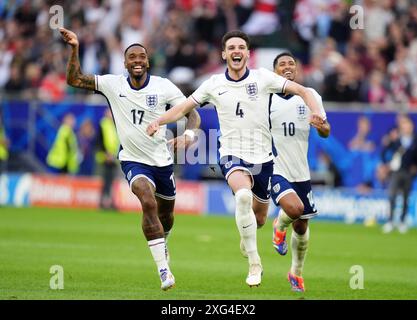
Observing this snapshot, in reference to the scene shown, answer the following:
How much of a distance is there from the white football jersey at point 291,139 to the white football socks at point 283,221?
19.8 inches

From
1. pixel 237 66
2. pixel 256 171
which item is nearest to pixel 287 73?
pixel 237 66

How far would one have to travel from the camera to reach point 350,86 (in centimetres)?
2805

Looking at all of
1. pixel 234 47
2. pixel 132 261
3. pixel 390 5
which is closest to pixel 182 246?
pixel 132 261

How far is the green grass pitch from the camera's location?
533 inches

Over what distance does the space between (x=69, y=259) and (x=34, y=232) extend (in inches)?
203

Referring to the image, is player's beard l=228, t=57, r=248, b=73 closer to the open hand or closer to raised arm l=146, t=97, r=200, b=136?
raised arm l=146, t=97, r=200, b=136

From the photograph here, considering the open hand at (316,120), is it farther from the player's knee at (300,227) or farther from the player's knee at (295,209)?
the player's knee at (300,227)

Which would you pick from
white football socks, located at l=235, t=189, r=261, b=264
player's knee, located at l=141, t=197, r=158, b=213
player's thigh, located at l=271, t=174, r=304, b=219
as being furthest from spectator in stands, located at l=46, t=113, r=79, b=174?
white football socks, located at l=235, t=189, r=261, b=264

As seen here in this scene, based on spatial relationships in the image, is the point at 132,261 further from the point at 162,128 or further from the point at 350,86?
the point at 350,86

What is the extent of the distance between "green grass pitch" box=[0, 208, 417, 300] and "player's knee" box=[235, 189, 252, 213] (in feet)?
3.53

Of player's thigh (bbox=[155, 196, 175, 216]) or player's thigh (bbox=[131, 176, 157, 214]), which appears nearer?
player's thigh (bbox=[131, 176, 157, 214])

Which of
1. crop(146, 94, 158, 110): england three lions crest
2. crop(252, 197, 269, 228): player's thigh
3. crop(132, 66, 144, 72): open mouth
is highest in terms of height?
crop(132, 66, 144, 72): open mouth

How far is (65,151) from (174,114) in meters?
17.6

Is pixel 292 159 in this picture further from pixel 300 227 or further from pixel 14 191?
pixel 14 191
